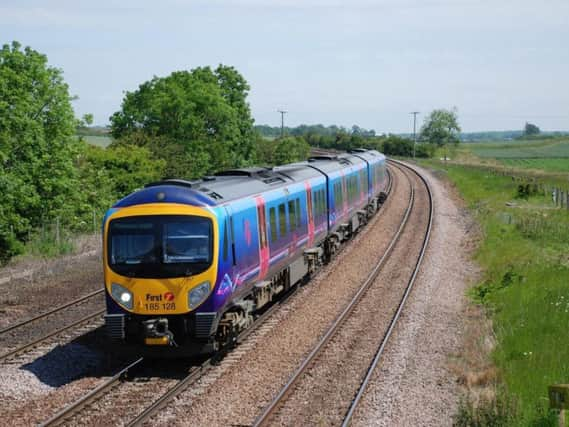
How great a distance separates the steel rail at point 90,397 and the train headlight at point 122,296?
45.0 inches

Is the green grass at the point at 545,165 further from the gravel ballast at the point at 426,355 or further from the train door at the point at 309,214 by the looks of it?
the train door at the point at 309,214

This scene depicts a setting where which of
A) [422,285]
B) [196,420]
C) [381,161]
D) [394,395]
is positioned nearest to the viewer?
[196,420]

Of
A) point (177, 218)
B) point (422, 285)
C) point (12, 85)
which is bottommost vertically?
point (422, 285)

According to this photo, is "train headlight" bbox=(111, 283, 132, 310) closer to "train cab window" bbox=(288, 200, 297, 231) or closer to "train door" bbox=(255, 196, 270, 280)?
"train door" bbox=(255, 196, 270, 280)

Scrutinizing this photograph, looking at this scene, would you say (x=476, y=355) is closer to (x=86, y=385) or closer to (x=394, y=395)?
(x=394, y=395)

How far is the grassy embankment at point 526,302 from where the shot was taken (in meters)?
11.9

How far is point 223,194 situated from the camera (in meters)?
14.8

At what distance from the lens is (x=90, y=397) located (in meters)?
12.1

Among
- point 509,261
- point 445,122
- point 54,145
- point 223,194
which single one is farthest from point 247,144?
point 445,122

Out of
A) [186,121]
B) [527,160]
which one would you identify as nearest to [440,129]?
Result: [527,160]

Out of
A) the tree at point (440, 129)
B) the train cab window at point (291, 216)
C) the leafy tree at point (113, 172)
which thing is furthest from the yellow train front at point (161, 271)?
the tree at point (440, 129)

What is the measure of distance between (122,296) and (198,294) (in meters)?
1.34

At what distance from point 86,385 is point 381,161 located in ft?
107

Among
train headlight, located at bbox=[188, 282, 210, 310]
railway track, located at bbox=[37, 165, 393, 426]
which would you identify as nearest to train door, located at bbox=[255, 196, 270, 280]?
railway track, located at bbox=[37, 165, 393, 426]
